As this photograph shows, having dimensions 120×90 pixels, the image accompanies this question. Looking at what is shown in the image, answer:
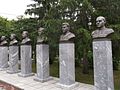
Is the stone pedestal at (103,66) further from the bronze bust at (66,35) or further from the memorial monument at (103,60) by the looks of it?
the bronze bust at (66,35)

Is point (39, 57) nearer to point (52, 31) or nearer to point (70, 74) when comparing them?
point (52, 31)

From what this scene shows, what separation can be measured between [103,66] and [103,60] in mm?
147

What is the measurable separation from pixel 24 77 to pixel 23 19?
3548mm

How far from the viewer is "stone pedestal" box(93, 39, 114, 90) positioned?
4.19m

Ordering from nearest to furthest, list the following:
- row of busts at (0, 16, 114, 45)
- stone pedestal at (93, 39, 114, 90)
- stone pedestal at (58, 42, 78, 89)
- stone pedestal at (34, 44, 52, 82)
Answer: stone pedestal at (93, 39, 114, 90) < row of busts at (0, 16, 114, 45) < stone pedestal at (58, 42, 78, 89) < stone pedestal at (34, 44, 52, 82)

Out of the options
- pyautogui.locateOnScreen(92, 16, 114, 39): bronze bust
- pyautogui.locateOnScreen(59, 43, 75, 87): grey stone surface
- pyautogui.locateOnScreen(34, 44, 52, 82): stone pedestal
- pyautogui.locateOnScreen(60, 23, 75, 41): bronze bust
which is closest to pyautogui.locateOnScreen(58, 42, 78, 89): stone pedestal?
pyautogui.locateOnScreen(59, 43, 75, 87): grey stone surface

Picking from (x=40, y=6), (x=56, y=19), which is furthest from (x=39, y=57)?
(x=40, y=6)

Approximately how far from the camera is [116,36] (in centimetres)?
540

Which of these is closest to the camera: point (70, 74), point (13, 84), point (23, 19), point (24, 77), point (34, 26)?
point (70, 74)

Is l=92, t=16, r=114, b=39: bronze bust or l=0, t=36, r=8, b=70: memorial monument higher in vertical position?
l=92, t=16, r=114, b=39: bronze bust

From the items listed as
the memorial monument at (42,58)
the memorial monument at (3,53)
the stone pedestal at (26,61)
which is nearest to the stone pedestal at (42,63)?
the memorial monument at (42,58)

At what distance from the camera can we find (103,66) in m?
4.23

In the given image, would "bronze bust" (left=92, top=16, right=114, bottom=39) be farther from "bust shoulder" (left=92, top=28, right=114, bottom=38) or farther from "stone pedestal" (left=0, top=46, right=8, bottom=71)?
"stone pedestal" (left=0, top=46, right=8, bottom=71)

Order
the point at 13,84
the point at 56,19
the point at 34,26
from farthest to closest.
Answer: the point at 34,26
the point at 56,19
the point at 13,84
